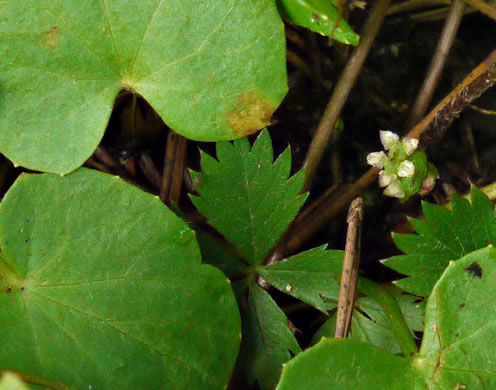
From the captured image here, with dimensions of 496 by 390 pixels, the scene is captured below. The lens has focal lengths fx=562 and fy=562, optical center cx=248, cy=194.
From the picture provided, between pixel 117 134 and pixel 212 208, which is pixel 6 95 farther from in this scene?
pixel 212 208

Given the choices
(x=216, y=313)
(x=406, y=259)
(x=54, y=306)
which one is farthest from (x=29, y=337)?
(x=406, y=259)

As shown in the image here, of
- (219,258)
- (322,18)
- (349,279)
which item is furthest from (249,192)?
(322,18)

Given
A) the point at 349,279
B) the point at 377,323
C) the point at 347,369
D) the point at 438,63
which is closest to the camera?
the point at 347,369

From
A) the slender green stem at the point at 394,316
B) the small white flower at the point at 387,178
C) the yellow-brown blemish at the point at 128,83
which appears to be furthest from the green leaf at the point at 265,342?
the yellow-brown blemish at the point at 128,83

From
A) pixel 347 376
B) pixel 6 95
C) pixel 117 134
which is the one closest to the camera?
pixel 347 376

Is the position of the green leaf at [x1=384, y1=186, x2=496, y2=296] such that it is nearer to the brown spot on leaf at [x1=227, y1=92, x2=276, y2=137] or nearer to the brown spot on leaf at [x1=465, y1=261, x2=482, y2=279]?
the brown spot on leaf at [x1=465, y1=261, x2=482, y2=279]

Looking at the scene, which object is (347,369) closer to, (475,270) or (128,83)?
(475,270)

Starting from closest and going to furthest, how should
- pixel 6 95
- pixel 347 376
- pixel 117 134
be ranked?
pixel 347 376 → pixel 6 95 → pixel 117 134
